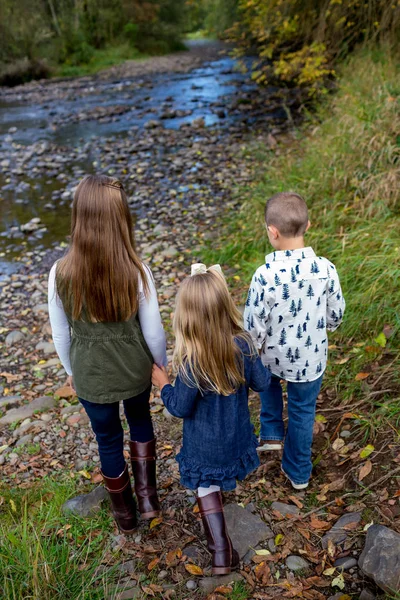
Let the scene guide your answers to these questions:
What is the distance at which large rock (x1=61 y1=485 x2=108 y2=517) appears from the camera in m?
2.60

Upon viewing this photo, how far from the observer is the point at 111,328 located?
214cm

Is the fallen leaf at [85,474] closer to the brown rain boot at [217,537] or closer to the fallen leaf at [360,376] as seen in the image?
the brown rain boot at [217,537]

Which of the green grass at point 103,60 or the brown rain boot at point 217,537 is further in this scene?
the green grass at point 103,60

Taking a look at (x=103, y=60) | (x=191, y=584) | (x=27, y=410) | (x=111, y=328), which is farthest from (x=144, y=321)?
(x=103, y=60)

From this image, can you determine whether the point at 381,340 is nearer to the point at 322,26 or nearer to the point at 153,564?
the point at 153,564

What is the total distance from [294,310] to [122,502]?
4.18 ft

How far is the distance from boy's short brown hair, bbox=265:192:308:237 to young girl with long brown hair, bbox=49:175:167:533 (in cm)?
63

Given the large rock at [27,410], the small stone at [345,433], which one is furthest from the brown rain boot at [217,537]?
the large rock at [27,410]

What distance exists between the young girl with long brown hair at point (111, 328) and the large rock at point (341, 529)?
0.85 m

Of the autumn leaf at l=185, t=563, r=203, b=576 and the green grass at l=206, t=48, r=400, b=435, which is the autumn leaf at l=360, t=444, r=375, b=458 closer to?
the green grass at l=206, t=48, r=400, b=435

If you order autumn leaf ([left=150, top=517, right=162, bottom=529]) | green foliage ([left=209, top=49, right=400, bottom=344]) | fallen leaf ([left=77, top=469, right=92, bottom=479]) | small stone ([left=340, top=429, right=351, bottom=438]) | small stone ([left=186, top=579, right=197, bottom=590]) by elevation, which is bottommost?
fallen leaf ([left=77, top=469, right=92, bottom=479])

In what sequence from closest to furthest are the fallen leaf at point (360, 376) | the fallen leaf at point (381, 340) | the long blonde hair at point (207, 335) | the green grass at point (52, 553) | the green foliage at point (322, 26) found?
1. the long blonde hair at point (207, 335)
2. the green grass at point (52, 553)
3. the fallen leaf at point (360, 376)
4. the fallen leaf at point (381, 340)
5. the green foliage at point (322, 26)

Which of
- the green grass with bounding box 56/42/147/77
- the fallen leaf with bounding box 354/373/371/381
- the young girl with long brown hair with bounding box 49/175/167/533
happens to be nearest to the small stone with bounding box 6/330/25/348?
the young girl with long brown hair with bounding box 49/175/167/533

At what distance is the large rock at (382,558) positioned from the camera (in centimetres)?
196
